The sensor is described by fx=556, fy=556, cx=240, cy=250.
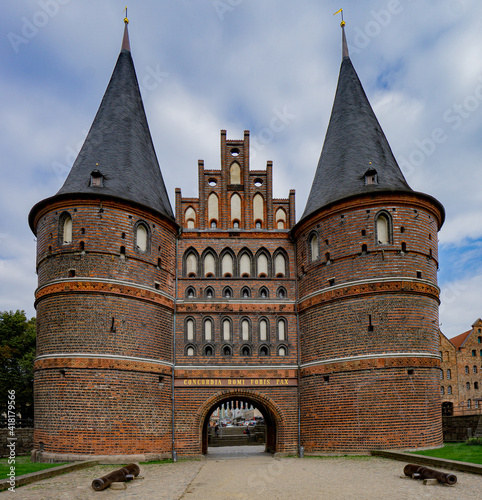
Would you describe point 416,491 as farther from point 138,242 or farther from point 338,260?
point 138,242

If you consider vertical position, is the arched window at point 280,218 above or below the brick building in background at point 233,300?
above

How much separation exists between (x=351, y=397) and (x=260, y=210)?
31.8ft

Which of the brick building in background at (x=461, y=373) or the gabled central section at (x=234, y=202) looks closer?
the gabled central section at (x=234, y=202)

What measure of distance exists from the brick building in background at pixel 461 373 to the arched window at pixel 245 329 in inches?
1269

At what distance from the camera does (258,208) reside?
2642 cm

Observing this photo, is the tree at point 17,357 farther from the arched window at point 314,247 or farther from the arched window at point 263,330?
the arched window at point 314,247

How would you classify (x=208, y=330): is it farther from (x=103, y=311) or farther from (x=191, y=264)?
(x=103, y=311)

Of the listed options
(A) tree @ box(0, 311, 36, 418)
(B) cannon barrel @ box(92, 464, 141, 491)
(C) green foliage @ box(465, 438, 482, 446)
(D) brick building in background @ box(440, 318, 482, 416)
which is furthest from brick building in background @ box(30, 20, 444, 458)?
(D) brick building in background @ box(440, 318, 482, 416)

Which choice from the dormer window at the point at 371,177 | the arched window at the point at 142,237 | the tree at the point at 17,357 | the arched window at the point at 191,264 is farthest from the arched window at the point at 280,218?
the tree at the point at 17,357

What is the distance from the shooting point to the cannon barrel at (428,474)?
12.9m

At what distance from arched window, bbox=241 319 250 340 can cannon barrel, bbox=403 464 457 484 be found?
11.2 metres

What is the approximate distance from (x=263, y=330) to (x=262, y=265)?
302 centimetres

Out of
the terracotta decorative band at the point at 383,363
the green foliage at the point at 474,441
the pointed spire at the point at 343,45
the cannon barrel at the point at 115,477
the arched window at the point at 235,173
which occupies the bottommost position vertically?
the green foliage at the point at 474,441

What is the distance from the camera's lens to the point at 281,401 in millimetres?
23812
